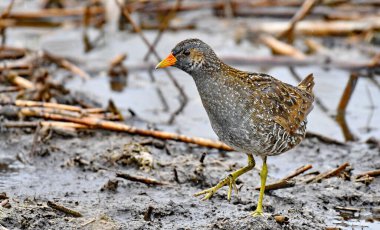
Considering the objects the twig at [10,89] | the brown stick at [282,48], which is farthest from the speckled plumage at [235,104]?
the brown stick at [282,48]

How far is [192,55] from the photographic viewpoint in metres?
5.27

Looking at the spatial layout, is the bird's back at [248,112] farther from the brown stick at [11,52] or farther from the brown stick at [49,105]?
the brown stick at [11,52]

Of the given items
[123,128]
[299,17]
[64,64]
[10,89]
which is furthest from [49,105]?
[299,17]

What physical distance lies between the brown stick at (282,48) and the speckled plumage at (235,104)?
4.57 m

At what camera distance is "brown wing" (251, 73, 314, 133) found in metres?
5.45

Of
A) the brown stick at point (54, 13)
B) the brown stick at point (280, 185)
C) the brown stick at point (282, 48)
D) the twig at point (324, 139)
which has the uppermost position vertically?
the brown stick at point (282, 48)

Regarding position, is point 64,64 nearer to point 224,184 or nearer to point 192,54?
point 224,184

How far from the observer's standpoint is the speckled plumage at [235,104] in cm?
523

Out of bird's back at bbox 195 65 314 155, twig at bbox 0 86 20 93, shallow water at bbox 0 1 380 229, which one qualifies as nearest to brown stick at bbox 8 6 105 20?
shallow water at bbox 0 1 380 229

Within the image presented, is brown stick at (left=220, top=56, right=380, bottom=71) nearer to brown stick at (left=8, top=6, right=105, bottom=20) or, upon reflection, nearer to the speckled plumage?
brown stick at (left=8, top=6, right=105, bottom=20)

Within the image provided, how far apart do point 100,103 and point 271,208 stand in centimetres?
310

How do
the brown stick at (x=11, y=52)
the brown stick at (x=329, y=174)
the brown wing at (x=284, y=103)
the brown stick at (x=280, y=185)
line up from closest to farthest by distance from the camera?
1. the brown wing at (x=284, y=103)
2. the brown stick at (x=280, y=185)
3. the brown stick at (x=329, y=174)
4. the brown stick at (x=11, y=52)

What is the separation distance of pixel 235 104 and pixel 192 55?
1.45ft

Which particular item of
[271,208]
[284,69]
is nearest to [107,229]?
[271,208]
